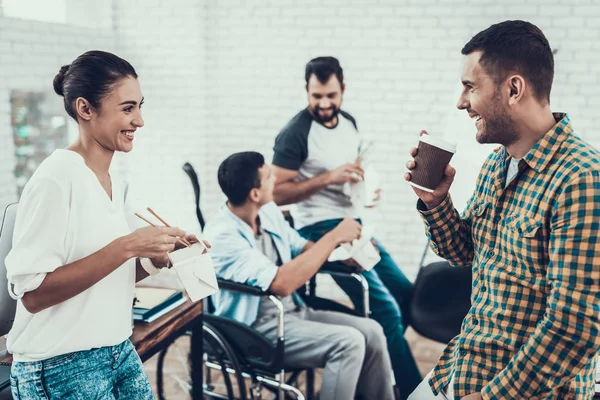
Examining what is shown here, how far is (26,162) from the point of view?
119 inches

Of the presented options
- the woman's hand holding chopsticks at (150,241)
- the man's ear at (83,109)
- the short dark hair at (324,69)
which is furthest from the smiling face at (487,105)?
the short dark hair at (324,69)

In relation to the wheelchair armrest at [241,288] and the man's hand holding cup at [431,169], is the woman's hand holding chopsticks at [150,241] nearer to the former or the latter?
the man's hand holding cup at [431,169]

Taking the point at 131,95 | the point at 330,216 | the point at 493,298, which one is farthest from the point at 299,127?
the point at 493,298

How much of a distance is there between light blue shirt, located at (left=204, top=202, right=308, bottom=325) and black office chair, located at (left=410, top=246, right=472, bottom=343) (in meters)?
A: 0.82

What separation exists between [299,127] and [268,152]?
1587 mm

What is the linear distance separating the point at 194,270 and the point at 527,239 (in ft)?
2.56

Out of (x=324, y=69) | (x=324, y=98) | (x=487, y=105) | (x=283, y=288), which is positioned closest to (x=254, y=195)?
(x=283, y=288)

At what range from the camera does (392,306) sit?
8.57 feet

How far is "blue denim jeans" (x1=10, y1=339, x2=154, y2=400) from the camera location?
1.21m

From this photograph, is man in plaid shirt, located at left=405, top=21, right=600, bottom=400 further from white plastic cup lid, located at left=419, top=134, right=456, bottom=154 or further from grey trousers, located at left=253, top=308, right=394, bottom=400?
grey trousers, located at left=253, top=308, right=394, bottom=400

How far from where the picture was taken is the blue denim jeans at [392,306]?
8.39 ft

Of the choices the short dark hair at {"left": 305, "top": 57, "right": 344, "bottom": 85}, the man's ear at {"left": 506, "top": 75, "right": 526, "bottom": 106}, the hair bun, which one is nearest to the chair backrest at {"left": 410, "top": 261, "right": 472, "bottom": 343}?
the short dark hair at {"left": 305, "top": 57, "right": 344, "bottom": 85}

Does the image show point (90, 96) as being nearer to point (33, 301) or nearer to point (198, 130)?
point (33, 301)

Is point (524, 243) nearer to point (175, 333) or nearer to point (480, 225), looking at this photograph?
point (480, 225)
